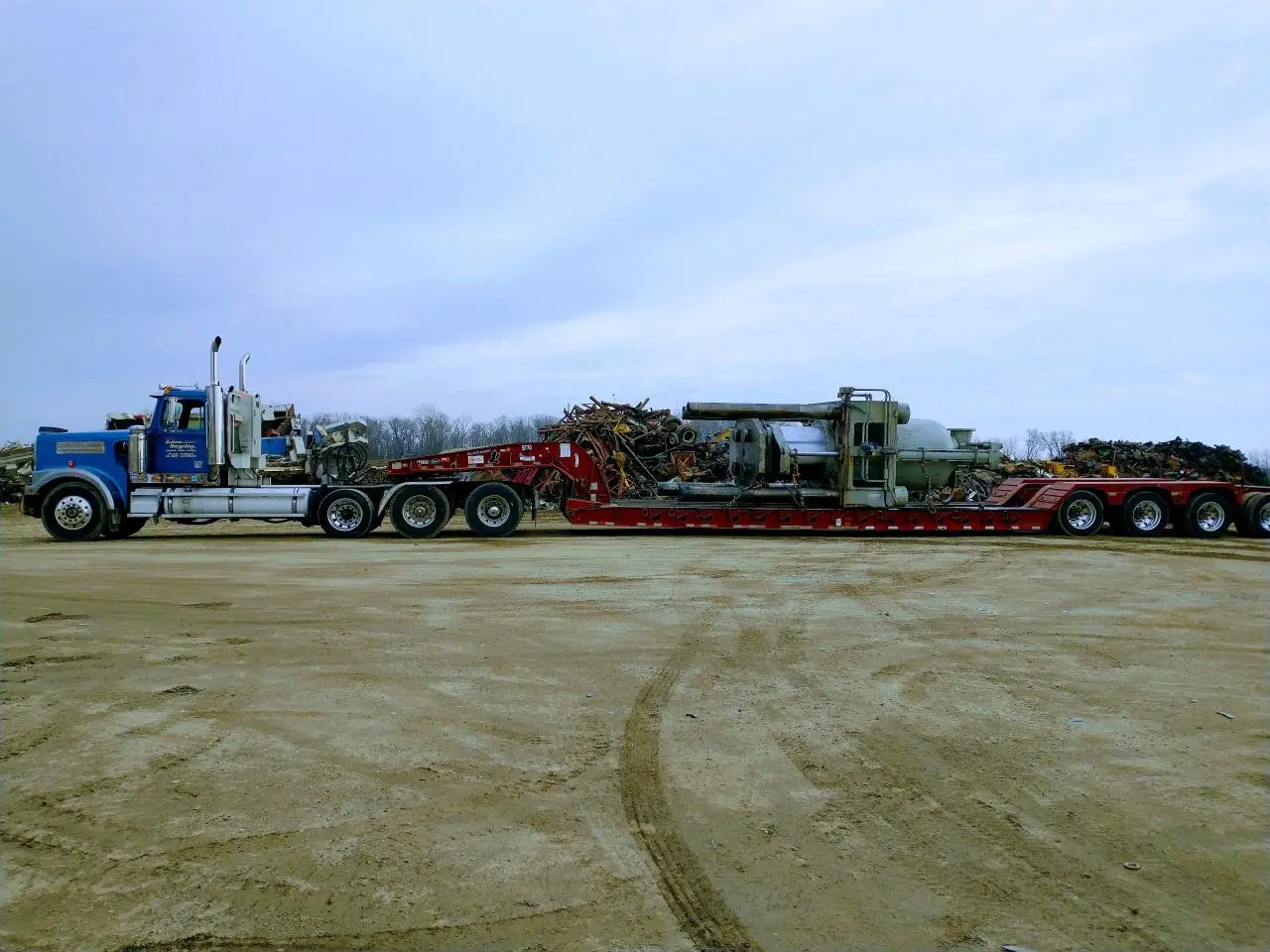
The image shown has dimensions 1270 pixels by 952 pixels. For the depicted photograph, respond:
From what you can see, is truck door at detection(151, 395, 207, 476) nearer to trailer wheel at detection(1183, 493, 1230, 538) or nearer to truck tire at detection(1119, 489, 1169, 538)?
truck tire at detection(1119, 489, 1169, 538)

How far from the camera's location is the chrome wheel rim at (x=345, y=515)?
17422 mm

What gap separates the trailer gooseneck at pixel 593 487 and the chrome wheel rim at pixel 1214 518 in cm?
3

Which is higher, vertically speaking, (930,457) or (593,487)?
(930,457)

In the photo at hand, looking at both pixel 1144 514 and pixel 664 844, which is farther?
pixel 1144 514

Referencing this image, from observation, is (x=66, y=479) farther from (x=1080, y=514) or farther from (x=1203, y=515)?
(x=1203, y=515)

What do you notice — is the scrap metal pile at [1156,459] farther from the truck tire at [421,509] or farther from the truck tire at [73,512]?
the truck tire at [73,512]

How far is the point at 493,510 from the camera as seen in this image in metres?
17.7

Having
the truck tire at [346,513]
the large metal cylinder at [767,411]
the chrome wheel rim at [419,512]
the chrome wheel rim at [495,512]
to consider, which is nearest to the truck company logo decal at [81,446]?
the truck tire at [346,513]

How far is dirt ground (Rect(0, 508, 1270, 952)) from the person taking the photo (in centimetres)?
319

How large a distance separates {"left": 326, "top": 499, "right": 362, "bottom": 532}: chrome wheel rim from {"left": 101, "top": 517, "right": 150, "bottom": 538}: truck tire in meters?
4.04

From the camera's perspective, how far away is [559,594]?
9.94 metres

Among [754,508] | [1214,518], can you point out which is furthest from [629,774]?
[1214,518]

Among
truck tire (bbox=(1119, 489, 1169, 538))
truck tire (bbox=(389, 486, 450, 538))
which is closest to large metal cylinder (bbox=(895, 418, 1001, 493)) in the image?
truck tire (bbox=(1119, 489, 1169, 538))

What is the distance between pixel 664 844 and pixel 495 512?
1432 cm
